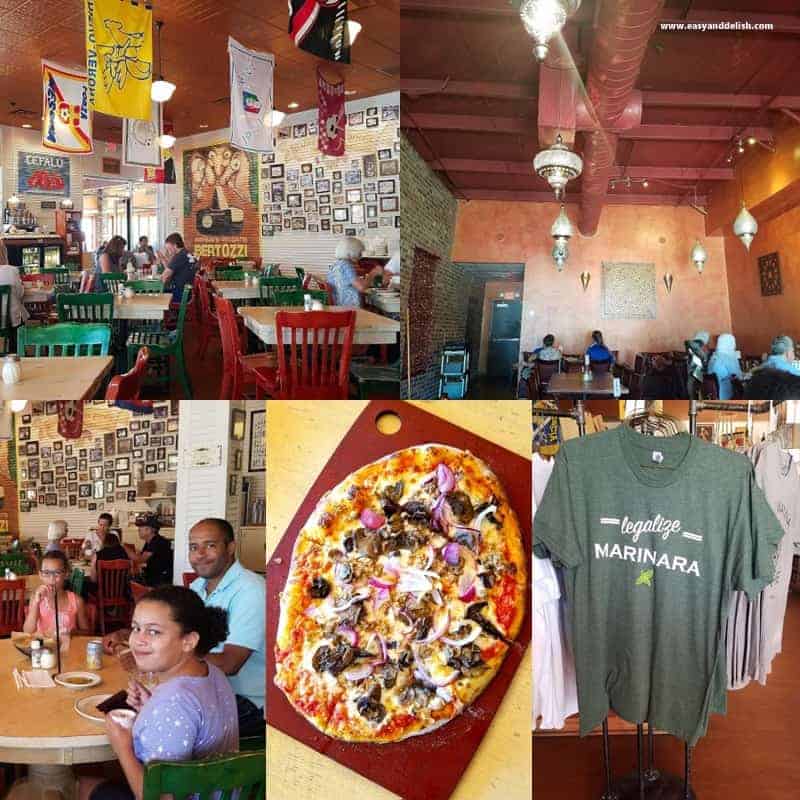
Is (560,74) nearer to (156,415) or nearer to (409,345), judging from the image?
(409,345)

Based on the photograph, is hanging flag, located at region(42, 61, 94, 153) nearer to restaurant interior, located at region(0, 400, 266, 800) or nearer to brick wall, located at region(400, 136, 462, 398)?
brick wall, located at region(400, 136, 462, 398)

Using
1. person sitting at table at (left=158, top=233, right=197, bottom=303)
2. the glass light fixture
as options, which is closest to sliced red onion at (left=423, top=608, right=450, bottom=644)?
the glass light fixture

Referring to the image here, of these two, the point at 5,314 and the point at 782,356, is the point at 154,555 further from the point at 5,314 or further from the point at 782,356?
A: the point at 5,314

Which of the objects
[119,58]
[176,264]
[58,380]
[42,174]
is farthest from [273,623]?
[42,174]

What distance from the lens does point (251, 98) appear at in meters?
3.94

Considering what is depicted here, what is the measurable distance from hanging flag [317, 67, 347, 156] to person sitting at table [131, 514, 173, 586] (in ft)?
7.01

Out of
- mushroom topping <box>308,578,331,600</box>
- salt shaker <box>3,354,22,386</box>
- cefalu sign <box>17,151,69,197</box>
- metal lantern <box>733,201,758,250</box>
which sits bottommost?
mushroom topping <box>308,578,331,600</box>

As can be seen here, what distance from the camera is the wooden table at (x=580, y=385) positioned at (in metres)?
2.96

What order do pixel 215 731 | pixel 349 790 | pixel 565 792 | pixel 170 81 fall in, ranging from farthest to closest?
1. pixel 170 81
2. pixel 565 792
3. pixel 215 731
4. pixel 349 790

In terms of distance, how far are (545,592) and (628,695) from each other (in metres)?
0.31

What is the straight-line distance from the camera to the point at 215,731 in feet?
4.68

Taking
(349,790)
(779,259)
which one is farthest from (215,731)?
(779,259)

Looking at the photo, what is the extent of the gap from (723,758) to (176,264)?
3138 millimetres

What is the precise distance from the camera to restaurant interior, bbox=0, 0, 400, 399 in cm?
333
